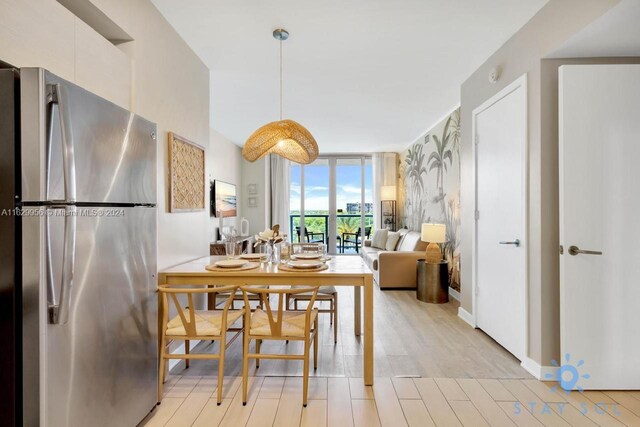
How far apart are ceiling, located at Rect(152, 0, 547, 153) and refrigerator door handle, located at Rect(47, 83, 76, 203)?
4.79 feet

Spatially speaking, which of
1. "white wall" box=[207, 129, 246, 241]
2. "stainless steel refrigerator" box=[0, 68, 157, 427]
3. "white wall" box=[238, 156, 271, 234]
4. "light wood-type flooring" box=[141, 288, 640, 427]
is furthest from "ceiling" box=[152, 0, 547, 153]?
"white wall" box=[238, 156, 271, 234]

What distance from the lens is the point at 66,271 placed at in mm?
1267

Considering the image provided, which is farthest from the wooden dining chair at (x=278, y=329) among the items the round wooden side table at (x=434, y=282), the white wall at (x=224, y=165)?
the white wall at (x=224, y=165)

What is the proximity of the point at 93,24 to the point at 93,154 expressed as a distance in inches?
44.0

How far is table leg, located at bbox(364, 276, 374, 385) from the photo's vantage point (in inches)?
87.1

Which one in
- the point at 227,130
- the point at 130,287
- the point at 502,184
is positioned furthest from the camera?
the point at 227,130

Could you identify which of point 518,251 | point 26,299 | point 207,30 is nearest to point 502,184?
point 518,251

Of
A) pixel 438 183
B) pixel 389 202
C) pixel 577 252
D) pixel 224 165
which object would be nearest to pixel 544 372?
pixel 577 252

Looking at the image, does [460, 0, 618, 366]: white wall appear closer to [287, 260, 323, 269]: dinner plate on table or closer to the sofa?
[287, 260, 323, 269]: dinner plate on table

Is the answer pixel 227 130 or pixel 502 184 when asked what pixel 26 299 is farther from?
pixel 227 130

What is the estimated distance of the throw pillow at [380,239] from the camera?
666 cm

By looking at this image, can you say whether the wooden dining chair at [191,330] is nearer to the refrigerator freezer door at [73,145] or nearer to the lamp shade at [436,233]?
the refrigerator freezer door at [73,145]

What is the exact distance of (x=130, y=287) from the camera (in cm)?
171

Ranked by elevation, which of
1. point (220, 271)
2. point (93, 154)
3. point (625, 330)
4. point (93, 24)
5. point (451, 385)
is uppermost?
point (93, 24)
